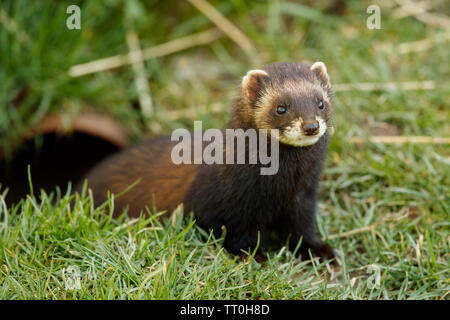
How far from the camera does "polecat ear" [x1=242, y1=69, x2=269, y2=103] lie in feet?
13.7

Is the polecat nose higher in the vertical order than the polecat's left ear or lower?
lower

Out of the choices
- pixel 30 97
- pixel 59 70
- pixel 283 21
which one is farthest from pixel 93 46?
pixel 283 21

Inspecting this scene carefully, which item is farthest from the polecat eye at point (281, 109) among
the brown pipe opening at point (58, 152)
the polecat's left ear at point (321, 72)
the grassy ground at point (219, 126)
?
the brown pipe opening at point (58, 152)

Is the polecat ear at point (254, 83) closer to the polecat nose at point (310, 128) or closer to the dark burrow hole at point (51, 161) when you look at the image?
the polecat nose at point (310, 128)

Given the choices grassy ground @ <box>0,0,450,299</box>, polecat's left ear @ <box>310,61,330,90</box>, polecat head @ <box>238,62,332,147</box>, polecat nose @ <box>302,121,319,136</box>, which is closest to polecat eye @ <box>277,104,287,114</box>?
polecat head @ <box>238,62,332,147</box>

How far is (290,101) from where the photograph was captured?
3.99 m

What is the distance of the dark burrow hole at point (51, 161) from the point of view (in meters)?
7.13

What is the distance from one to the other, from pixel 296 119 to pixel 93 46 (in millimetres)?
4249

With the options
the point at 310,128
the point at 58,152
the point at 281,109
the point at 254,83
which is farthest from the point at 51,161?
the point at 310,128

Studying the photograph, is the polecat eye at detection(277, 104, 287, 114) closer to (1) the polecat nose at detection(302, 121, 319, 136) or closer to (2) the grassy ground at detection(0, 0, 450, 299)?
(1) the polecat nose at detection(302, 121, 319, 136)

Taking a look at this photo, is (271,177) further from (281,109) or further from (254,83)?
(254,83)

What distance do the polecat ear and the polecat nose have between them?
0.56 m

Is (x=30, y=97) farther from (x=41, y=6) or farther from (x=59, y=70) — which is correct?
(x=41, y=6)

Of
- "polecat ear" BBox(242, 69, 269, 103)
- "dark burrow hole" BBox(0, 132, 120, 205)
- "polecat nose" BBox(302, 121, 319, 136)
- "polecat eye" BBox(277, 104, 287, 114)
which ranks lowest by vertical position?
"dark burrow hole" BBox(0, 132, 120, 205)
